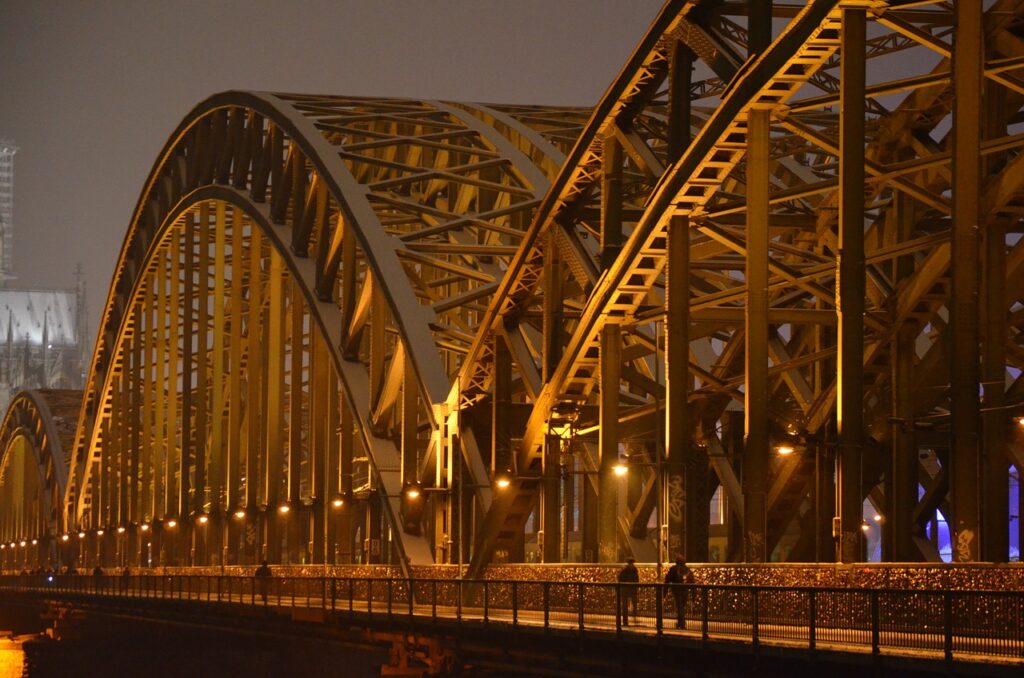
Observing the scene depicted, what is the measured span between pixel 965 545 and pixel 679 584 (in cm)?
534

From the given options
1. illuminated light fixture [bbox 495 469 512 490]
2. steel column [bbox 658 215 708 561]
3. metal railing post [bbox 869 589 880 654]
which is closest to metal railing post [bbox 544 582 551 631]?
steel column [bbox 658 215 708 561]

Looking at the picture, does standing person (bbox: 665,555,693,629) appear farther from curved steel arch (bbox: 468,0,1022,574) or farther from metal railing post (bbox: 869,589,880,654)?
metal railing post (bbox: 869,589,880,654)

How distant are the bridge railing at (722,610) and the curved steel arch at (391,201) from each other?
21.8 ft

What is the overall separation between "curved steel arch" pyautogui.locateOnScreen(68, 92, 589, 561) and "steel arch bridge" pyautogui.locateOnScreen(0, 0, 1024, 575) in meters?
0.15

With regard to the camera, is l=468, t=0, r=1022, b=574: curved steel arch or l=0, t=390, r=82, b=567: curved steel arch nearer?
l=468, t=0, r=1022, b=574: curved steel arch

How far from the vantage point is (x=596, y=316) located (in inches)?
1697

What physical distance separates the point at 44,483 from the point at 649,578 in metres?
101

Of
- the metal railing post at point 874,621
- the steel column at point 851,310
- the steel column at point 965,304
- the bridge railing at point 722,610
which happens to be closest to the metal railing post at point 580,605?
the bridge railing at point 722,610

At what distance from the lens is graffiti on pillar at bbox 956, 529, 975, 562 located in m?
27.6

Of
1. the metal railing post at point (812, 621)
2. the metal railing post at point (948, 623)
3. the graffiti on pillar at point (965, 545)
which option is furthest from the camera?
the graffiti on pillar at point (965, 545)

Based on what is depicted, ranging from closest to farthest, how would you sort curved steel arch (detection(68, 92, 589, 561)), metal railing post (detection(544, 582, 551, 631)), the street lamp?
1. metal railing post (detection(544, 582, 551, 631))
2. the street lamp
3. curved steel arch (detection(68, 92, 589, 561))

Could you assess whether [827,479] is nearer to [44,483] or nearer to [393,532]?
[393,532]

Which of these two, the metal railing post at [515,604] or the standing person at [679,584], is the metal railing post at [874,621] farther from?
the metal railing post at [515,604]

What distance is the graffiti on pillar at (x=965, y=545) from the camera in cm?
2764
